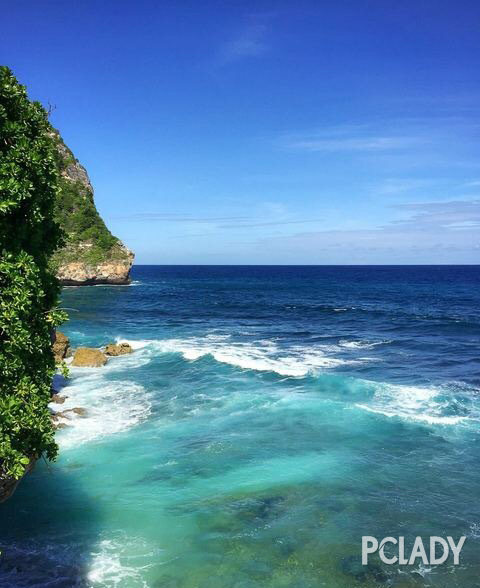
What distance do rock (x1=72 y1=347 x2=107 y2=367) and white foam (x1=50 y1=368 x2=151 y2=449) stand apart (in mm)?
2928

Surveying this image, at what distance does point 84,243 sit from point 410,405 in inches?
3526

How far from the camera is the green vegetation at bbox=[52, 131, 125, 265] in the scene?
339 ft

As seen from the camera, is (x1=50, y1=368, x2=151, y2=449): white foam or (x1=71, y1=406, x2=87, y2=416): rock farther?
(x1=71, y1=406, x2=87, y2=416): rock

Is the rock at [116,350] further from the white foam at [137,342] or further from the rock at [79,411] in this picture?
the rock at [79,411]

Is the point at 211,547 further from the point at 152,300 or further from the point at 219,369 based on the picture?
the point at 152,300

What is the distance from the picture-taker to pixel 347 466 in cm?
1989

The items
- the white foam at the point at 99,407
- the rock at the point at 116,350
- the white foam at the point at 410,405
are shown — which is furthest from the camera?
the rock at the point at 116,350

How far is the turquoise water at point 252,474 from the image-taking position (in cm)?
1377

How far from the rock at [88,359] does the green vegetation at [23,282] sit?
2562 centimetres

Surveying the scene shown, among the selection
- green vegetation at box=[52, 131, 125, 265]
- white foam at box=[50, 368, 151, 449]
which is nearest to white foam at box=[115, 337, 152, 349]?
white foam at box=[50, 368, 151, 449]

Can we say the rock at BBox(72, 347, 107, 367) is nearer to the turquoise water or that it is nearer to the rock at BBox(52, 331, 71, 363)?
the turquoise water

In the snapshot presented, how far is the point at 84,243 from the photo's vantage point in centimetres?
10312

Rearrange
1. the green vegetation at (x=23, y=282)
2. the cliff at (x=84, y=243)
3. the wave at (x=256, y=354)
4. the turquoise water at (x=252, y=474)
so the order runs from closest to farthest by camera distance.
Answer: the green vegetation at (x=23, y=282), the turquoise water at (x=252, y=474), the wave at (x=256, y=354), the cliff at (x=84, y=243)

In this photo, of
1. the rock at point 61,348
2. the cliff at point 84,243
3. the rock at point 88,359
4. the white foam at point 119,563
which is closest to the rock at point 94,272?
the cliff at point 84,243
